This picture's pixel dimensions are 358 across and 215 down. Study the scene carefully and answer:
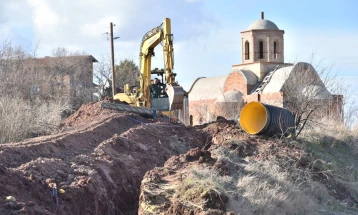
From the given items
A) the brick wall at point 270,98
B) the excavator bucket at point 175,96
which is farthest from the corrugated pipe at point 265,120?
the brick wall at point 270,98

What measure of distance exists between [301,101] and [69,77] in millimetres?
26632

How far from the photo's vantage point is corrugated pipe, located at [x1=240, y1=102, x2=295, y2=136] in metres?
16.8

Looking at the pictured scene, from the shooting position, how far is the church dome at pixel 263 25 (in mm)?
49722

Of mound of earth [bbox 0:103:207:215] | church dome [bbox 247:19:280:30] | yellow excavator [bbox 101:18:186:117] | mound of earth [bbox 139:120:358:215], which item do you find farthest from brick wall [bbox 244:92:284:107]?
mound of earth [bbox 0:103:207:215]

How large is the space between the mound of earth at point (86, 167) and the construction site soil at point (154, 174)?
0.02 m

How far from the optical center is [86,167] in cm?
1148

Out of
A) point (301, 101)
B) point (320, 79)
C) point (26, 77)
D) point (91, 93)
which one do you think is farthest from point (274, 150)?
point (91, 93)

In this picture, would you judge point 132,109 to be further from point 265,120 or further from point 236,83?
point 236,83

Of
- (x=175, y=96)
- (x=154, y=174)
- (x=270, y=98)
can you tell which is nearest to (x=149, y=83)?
(x=175, y=96)

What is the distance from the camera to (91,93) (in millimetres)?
42312

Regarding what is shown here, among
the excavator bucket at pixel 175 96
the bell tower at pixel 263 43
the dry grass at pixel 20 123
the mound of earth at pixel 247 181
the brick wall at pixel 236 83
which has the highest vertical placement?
the bell tower at pixel 263 43

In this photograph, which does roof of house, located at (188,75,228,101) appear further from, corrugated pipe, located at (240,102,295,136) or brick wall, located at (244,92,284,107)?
corrugated pipe, located at (240,102,295,136)

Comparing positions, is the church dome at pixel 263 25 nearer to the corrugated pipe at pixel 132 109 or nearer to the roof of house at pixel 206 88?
the roof of house at pixel 206 88

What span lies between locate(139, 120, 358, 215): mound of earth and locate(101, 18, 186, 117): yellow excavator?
5087 mm
